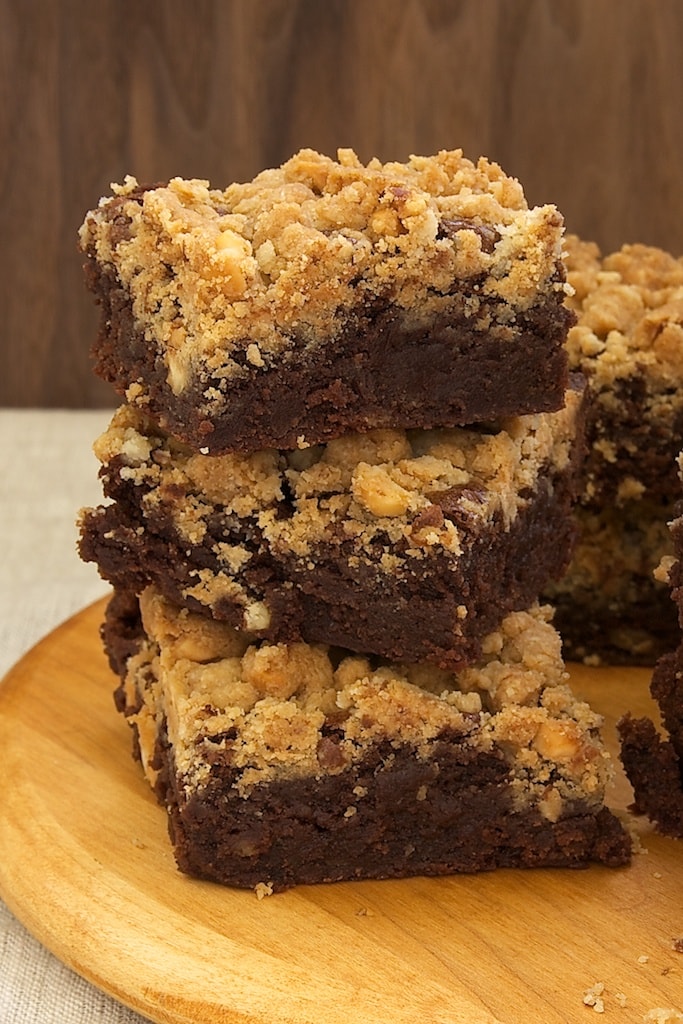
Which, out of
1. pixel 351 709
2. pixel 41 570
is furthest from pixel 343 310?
pixel 41 570

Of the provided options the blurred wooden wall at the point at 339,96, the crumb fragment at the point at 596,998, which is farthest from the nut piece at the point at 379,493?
the blurred wooden wall at the point at 339,96

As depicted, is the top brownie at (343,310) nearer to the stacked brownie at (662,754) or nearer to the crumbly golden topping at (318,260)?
the crumbly golden topping at (318,260)

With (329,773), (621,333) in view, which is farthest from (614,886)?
(621,333)

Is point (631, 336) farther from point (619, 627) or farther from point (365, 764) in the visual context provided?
point (365, 764)

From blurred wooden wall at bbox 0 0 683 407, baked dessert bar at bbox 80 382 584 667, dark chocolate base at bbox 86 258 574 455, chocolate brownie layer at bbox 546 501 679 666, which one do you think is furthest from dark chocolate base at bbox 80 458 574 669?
blurred wooden wall at bbox 0 0 683 407

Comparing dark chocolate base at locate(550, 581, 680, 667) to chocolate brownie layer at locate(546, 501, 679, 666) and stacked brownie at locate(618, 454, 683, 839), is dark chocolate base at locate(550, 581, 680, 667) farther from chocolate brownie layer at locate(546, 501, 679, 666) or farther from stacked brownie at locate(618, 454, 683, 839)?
stacked brownie at locate(618, 454, 683, 839)

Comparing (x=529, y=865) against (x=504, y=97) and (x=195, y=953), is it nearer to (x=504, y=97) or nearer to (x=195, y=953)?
(x=195, y=953)
